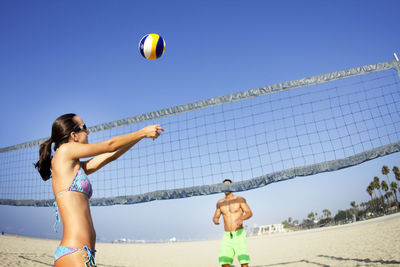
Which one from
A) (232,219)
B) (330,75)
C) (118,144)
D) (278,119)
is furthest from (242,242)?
(118,144)

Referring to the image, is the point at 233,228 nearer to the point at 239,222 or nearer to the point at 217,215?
the point at 239,222

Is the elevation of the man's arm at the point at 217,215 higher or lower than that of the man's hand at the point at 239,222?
higher

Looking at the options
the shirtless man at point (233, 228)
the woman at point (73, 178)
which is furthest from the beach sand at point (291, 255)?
the woman at point (73, 178)

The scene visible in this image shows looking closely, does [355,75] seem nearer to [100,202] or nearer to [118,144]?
[118,144]

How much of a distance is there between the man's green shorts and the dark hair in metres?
3.60

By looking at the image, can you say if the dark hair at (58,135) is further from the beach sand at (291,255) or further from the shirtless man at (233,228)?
the beach sand at (291,255)

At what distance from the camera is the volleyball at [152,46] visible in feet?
14.5

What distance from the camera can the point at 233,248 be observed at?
4.54 meters

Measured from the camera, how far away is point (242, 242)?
15.0 feet

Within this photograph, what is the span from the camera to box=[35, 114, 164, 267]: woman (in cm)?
135

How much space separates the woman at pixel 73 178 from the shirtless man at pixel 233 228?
3207 mm

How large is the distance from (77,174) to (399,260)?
661 cm

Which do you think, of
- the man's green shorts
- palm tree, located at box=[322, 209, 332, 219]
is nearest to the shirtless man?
the man's green shorts

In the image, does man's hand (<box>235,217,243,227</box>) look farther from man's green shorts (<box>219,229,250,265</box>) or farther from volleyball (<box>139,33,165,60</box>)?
volleyball (<box>139,33,165,60</box>)
